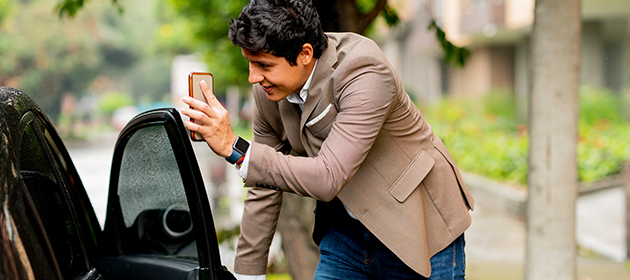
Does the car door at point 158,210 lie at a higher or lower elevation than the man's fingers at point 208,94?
lower

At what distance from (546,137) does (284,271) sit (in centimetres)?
303

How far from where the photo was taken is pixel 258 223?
7.10 feet

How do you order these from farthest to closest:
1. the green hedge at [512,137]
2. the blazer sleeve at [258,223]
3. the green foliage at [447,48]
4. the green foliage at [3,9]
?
the green foliage at [3,9] < the green hedge at [512,137] < the green foliage at [447,48] < the blazer sleeve at [258,223]

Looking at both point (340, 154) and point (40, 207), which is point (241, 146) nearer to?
point (340, 154)

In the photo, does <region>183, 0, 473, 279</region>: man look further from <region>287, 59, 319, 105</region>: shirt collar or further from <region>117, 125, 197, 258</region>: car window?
<region>117, 125, 197, 258</region>: car window

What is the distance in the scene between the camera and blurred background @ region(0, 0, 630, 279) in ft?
17.4

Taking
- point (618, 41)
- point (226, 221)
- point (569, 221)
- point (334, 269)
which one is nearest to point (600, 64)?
point (618, 41)

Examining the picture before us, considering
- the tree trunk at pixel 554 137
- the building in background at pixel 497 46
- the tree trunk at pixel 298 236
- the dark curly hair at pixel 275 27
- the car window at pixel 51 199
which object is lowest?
the building in background at pixel 497 46

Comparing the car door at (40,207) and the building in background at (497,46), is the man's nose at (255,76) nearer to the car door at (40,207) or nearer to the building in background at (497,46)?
the car door at (40,207)

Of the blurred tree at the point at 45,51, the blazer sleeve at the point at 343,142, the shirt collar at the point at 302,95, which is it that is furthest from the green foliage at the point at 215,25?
the blurred tree at the point at 45,51

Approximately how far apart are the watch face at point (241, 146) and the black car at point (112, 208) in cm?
23

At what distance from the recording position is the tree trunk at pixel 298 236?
4026mm

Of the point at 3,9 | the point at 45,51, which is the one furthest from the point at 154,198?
the point at 45,51

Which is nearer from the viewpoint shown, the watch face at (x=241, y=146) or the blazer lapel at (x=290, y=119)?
the watch face at (x=241, y=146)
